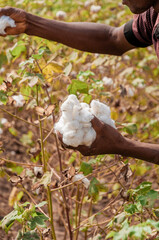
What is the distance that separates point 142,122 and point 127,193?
3.78 ft

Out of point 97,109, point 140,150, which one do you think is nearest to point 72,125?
point 97,109

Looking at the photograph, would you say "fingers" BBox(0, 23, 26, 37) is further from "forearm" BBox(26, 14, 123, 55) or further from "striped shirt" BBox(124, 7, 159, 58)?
"striped shirt" BBox(124, 7, 159, 58)

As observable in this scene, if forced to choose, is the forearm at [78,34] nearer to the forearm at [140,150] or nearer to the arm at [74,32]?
the arm at [74,32]

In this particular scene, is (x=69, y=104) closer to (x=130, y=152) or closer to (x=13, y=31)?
(x=130, y=152)

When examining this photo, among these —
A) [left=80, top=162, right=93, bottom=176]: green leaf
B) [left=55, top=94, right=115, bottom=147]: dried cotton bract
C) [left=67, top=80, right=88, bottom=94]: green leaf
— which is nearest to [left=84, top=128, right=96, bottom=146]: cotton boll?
[left=55, top=94, right=115, bottom=147]: dried cotton bract

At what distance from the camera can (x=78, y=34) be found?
1611 mm

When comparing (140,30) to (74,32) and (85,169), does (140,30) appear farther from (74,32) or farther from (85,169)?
(85,169)

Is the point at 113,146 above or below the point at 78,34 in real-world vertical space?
below

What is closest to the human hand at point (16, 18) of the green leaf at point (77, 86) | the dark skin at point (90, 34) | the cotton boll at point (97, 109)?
the dark skin at point (90, 34)

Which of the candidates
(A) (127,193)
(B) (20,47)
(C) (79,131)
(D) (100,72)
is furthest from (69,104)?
(D) (100,72)

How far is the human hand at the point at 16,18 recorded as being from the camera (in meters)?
1.47

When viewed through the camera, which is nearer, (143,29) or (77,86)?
(77,86)

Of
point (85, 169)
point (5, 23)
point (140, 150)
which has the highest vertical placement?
point (5, 23)

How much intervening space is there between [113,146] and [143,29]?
0.60m
